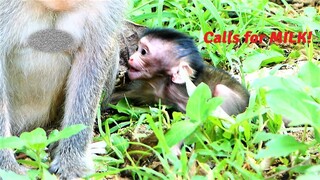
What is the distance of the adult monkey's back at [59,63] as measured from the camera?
5.07m

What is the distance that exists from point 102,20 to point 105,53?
0.69 feet

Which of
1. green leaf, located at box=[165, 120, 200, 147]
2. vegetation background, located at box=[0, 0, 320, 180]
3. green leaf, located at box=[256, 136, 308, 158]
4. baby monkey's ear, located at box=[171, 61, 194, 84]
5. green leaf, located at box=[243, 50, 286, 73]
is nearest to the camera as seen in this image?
green leaf, located at box=[256, 136, 308, 158]

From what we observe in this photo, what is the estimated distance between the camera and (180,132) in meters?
4.46

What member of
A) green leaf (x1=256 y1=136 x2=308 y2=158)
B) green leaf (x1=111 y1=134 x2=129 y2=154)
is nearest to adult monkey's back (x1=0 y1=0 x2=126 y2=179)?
green leaf (x1=111 y1=134 x2=129 y2=154)

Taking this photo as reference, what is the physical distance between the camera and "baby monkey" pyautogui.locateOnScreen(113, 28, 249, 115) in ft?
20.0

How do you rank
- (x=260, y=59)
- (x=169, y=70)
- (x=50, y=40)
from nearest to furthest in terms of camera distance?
(x=50, y=40), (x=169, y=70), (x=260, y=59)

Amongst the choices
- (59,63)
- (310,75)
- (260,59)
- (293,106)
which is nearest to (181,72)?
(260,59)

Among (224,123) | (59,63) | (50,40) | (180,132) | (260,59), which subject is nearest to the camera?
(180,132)

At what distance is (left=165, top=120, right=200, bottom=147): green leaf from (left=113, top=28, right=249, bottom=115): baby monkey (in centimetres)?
150

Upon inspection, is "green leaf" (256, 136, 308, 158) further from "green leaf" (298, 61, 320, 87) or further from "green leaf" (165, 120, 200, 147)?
"green leaf" (165, 120, 200, 147)

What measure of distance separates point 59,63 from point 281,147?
6.03 feet

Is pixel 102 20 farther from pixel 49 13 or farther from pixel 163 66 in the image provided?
pixel 163 66

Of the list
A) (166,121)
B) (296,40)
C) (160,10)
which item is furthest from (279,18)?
(166,121)

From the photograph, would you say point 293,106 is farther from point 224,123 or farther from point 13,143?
point 13,143
